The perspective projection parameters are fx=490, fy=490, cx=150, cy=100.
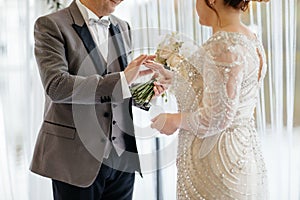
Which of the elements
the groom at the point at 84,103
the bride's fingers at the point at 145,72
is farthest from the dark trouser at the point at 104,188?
the bride's fingers at the point at 145,72

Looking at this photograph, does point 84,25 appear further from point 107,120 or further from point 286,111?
point 286,111

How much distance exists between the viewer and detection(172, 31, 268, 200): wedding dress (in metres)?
1.61

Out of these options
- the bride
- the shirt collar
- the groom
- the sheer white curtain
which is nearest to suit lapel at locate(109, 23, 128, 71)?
the groom

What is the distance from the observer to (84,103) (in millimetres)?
1839

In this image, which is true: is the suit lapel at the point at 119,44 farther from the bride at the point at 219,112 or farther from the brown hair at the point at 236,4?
the brown hair at the point at 236,4

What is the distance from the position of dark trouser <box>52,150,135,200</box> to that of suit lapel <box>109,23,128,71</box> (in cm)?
37

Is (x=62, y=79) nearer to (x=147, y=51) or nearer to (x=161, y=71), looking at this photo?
(x=161, y=71)

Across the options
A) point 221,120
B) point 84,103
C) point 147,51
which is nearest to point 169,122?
point 221,120

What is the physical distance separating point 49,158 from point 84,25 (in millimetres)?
531

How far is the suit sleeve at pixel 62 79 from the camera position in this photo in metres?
1.78

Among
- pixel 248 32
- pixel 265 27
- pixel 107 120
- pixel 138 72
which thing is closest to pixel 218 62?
pixel 248 32

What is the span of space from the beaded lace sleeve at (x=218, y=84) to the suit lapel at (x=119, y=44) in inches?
16.3

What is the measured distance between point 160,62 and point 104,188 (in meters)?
0.57

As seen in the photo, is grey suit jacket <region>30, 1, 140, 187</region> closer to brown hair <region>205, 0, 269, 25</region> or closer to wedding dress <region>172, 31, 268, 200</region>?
wedding dress <region>172, 31, 268, 200</region>
